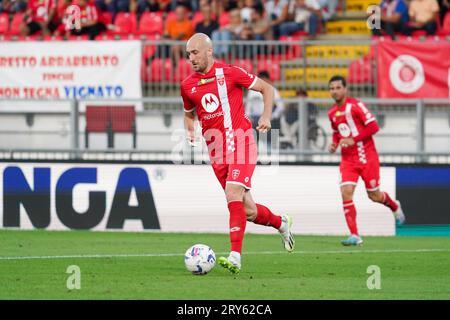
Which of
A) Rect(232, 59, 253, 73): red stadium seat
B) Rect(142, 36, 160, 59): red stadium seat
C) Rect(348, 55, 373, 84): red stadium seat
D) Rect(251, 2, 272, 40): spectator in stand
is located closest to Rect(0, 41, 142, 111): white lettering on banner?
Rect(142, 36, 160, 59): red stadium seat

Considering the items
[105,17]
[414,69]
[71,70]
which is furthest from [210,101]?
Answer: [105,17]

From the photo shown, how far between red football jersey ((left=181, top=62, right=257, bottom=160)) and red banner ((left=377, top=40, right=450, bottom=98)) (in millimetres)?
8034

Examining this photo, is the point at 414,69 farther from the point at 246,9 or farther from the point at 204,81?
the point at 204,81

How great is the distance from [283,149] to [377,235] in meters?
2.07

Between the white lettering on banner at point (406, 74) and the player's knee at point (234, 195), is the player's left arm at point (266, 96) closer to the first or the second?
the player's knee at point (234, 195)

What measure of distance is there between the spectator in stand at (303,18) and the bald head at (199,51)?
11.4 m

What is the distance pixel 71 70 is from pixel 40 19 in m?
3.86

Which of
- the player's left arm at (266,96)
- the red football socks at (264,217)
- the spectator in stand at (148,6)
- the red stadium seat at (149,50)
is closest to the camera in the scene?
the player's left arm at (266,96)

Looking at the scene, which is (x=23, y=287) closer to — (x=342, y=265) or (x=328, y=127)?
(x=342, y=265)

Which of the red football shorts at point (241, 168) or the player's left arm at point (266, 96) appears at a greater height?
the player's left arm at point (266, 96)

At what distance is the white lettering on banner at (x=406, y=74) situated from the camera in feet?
67.3

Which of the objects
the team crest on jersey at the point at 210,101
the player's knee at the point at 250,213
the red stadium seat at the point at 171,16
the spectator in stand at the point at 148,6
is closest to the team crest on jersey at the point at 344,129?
the player's knee at the point at 250,213
